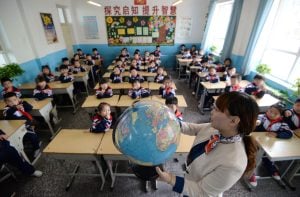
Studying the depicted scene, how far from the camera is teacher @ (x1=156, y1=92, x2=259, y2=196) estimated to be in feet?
2.57

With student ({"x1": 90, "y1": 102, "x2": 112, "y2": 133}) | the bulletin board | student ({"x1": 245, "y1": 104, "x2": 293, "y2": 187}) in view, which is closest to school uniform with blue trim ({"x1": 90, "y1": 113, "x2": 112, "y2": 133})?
student ({"x1": 90, "y1": 102, "x2": 112, "y2": 133})

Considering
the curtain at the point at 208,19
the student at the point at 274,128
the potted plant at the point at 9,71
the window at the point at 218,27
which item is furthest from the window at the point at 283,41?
the potted plant at the point at 9,71

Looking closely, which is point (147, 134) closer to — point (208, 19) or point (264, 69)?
point (264, 69)

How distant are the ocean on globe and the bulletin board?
6.72 meters

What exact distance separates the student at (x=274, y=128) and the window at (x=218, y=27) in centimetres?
439

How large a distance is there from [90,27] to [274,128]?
7.22 meters

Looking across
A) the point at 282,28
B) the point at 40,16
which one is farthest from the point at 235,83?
the point at 40,16

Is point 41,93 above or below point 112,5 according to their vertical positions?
below

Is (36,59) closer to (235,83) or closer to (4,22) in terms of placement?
(4,22)

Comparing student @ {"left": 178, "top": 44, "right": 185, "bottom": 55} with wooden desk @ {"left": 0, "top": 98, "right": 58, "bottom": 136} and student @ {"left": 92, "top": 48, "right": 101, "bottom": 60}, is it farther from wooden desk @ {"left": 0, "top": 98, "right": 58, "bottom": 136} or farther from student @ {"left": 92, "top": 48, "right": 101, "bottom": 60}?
wooden desk @ {"left": 0, "top": 98, "right": 58, "bottom": 136}

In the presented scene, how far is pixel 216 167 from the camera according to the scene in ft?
2.80

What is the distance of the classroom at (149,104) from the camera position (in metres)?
0.87

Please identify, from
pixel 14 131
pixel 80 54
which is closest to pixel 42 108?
pixel 14 131

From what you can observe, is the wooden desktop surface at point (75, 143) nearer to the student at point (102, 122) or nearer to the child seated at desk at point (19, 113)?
the student at point (102, 122)
